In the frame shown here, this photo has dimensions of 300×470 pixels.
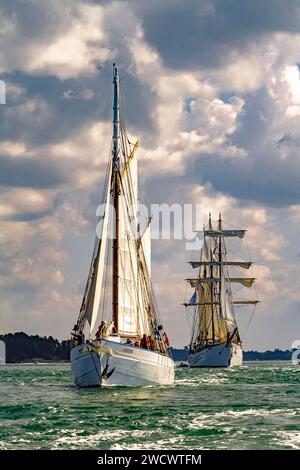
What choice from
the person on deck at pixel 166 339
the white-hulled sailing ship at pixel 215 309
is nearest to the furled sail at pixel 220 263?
the white-hulled sailing ship at pixel 215 309

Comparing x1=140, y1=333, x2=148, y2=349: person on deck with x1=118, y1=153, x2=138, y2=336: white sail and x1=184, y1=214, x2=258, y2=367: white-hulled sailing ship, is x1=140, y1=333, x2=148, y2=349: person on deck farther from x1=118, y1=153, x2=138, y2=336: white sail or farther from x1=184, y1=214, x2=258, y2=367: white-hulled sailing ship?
x1=184, y1=214, x2=258, y2=367: white-hulled sailing ship

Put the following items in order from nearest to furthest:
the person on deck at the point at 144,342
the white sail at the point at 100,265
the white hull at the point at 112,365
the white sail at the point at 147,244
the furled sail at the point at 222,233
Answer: the white hull at the point at 112,365
the white sail at the point at 100,265
the person on deck at the point at 144,342
the white sail at the point at 147,244
the furled sail at the point at 222,233

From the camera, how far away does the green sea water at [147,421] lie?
33.2 metres

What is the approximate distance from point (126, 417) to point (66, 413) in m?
4.02

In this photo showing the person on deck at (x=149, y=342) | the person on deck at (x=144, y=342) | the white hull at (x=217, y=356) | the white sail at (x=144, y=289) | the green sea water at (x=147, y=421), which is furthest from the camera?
the white hull at (x=217, y=356)

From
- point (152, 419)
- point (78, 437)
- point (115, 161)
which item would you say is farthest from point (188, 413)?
point (115, 161)

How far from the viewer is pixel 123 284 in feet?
228

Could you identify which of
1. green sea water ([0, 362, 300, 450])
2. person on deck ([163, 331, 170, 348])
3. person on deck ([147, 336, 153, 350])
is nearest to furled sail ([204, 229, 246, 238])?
person on deck ([163, 331, 170, 348])

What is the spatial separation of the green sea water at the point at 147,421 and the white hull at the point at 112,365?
7.76 ft

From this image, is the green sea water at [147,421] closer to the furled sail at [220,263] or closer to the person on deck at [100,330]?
the person on deck at [100,330]

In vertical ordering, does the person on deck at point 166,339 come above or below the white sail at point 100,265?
below

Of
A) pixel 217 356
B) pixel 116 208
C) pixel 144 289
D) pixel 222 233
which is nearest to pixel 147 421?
pixel 116 208

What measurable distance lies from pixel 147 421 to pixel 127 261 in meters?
31.0
